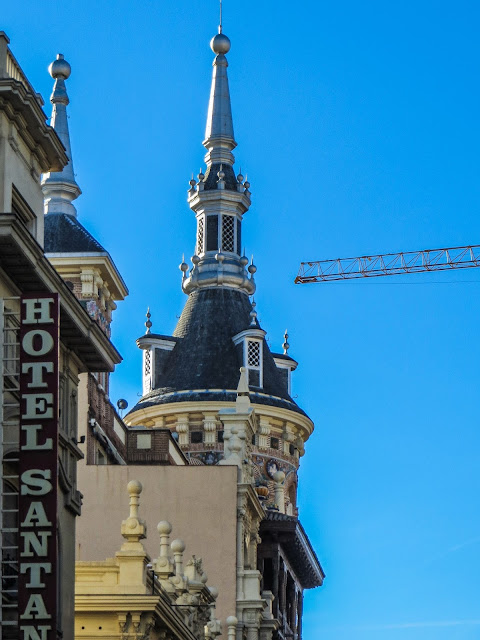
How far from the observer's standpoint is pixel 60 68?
88750mm

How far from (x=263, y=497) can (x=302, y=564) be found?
3.88 meters

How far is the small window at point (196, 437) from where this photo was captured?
107 m

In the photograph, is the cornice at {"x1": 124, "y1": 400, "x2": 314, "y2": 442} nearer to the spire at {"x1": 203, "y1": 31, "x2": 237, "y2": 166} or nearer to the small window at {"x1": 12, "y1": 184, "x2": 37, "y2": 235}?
the spire at {"x1": 203, "y1": 31, "x2": 237, "y2": 166}

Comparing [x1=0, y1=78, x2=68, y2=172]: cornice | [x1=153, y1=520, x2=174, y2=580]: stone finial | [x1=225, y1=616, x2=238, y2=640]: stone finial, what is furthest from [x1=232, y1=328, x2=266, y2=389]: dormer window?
[x1=0, y1=78, x2=68, y2=172]: cornice

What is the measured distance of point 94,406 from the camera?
75188 mm

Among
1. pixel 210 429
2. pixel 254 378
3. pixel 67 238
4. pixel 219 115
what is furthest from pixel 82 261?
pixel 219 115

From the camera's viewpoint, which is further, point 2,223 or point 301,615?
point 301,615

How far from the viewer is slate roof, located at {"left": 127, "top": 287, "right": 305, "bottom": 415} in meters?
109

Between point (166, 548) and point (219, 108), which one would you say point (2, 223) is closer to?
point (166, 548)

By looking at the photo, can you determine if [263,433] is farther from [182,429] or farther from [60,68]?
[60,68]

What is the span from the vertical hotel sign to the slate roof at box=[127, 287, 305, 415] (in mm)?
68202

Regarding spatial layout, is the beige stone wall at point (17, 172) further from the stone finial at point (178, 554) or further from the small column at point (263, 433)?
the small column at point (263, 433)

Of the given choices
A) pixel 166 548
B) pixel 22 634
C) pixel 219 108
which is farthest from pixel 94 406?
pixel 219 108

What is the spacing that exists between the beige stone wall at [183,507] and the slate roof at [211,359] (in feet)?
108
